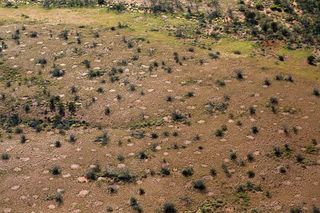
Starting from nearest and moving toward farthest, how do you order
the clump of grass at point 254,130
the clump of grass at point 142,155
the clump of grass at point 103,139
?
the clump of grass at point 142,155 → the clump of grass at point 103,139 → the clump of grass at point 254,130

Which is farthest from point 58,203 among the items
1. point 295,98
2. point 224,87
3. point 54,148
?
point 295,98

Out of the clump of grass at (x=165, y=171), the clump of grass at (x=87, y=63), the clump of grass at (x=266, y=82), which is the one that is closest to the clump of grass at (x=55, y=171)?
the clump of grass at (x=165, y=171)

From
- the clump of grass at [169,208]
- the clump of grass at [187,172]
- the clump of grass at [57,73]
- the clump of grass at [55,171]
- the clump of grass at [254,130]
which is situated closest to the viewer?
the clump of grass at [169,208]

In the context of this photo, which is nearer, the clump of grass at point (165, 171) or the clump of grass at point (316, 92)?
the clump of grass at point (165, 171)

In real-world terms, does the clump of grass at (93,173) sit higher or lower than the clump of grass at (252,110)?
lower

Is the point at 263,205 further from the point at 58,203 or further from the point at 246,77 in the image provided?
the point at 246,77

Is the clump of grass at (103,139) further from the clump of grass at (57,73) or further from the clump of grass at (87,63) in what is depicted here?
the clump of grass at (87,63)

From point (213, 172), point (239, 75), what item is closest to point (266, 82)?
point (239, 75)

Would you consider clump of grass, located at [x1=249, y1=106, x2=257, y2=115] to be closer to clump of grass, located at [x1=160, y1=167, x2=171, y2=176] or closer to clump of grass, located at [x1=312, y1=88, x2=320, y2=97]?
clump of grass, located at [x1=312, y1=88, x2=320, y2=97]

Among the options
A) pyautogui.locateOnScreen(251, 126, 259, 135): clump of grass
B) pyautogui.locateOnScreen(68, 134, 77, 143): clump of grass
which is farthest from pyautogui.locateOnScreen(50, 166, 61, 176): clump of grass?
pyautogui.locateOnScreen(251, 126, 259, 135): clump of grass
